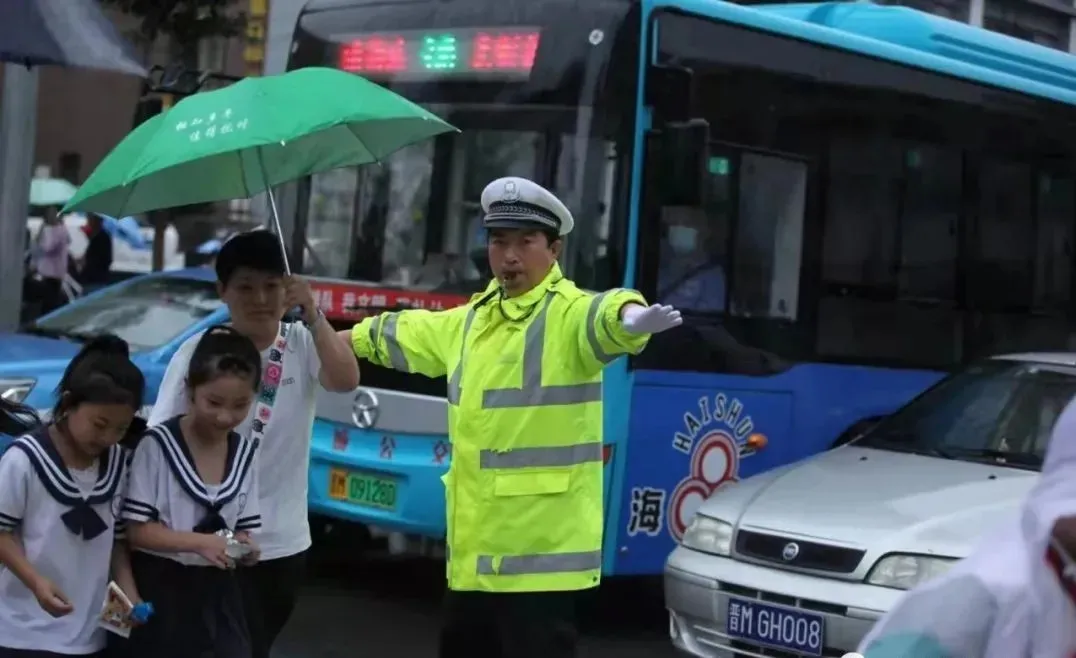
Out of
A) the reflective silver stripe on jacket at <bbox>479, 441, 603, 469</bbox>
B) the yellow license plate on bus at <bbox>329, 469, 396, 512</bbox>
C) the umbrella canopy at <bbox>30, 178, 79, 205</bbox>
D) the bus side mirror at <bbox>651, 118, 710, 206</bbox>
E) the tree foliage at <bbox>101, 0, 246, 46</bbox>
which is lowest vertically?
the yellow license plate on bus at <bbox>329, 469, 396, 512</bbox>

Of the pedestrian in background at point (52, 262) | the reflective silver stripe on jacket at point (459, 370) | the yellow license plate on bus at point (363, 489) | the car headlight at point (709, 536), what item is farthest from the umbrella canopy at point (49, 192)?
the reflective silver stripe on jacket at point (459, 370)

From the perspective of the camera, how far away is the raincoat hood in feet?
5.69

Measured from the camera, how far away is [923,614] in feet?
6.25

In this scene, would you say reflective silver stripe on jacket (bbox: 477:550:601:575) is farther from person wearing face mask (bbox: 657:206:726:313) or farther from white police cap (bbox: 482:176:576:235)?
person wearing face mask (bbox: 657:206:726:313)

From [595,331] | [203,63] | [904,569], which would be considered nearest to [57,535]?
[595,331]

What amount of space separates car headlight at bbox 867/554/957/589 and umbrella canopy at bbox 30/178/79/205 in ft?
58.5

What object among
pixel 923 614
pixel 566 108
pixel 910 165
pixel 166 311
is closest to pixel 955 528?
pixel 566 108

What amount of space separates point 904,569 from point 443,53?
3338mm

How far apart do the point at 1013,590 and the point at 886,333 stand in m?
6.56

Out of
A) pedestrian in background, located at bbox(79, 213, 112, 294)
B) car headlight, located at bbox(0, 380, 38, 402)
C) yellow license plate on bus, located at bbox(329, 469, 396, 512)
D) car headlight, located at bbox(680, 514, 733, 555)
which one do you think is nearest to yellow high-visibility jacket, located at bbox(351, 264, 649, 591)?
car headlight, located at bbox(680, 514, 733, 555)

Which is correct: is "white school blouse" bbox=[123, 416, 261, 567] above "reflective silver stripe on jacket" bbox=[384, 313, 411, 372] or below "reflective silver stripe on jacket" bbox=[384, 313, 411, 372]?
below

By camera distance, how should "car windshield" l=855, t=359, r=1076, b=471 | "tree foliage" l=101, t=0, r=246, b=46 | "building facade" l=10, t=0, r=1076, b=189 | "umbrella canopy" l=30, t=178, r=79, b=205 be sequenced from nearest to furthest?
"car windshield" l=855, t=359, r=1076, b=471
"tree foliage" l=101, t=0, r=246, b=46
"building facade" l=10, t=0, r=1076, b=189
"umbrella canopy" l=30, t=178, r=79, b=205

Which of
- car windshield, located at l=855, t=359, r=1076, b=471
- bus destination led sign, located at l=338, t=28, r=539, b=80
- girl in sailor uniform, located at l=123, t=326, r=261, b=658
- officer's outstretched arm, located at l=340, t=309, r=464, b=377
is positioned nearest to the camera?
girl in sailor uniform, located at l=123, t=326, r=261, b=658

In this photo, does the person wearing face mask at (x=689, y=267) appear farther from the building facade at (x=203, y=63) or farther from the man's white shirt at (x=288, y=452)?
the building facade at (x=203, y=63)
